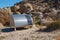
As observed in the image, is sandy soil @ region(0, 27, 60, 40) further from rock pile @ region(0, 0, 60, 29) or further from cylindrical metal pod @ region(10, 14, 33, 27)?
rock pile @ region(0, 0, 60, 29)

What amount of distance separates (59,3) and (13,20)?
2082 centimetres

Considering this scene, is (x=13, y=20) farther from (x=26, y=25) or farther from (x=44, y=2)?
(x=44, y=2)

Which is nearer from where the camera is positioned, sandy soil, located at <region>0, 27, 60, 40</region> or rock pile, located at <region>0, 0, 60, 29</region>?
sandy soil, located at <region>0, 27, 60, 40</region>

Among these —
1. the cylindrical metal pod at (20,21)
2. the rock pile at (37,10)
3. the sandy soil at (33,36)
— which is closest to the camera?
the sandy soil at (33,36)

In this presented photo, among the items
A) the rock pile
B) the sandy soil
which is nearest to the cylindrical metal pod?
the sandy soil

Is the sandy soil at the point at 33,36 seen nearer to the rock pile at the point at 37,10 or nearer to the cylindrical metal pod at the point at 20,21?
the cylindrical metal pod at the point at 20,21

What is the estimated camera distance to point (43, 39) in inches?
531

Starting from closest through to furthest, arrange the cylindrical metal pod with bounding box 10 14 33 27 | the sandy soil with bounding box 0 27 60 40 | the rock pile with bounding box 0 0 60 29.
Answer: the sandy soil with bounding box 0 27 60 40
the cylindrical metal pod with bounding box 10 14 33 27
the rock pile with bounding box 0 0 60 29

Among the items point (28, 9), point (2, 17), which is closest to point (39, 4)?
point (28, 9)

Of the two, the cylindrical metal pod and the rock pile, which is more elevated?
the cylindrical metal pod

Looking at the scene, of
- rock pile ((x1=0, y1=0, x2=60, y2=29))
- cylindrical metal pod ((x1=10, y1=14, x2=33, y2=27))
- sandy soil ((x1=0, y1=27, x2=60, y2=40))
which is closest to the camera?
sandy soil ((x1=0, y1=27, x2=60, y2=40))

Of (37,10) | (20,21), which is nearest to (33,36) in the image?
(20,21)

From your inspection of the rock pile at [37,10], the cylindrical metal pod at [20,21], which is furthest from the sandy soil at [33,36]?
the rock pile at [37,10]

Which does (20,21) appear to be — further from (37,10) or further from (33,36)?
(37,10)
